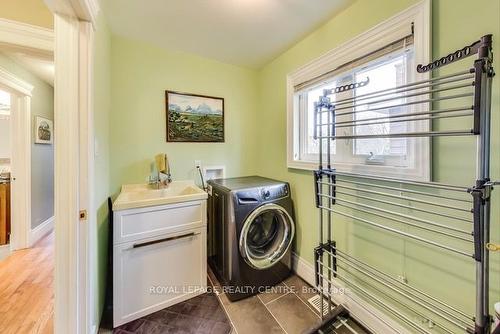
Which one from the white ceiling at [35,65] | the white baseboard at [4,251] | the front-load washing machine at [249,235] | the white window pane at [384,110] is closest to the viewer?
the white window pane at [384,110]

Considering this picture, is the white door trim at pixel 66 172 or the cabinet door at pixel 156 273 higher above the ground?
the white door trim at pixel 66 172

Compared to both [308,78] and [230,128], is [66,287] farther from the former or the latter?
[308,78]

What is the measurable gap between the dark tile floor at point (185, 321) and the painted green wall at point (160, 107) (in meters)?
1.05

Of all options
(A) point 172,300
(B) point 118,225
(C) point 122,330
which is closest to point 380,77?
(B) point 118,225

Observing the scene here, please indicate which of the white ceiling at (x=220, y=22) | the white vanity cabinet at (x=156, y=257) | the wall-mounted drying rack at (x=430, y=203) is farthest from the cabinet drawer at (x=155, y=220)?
the white ceiling at (x=220, y=22)

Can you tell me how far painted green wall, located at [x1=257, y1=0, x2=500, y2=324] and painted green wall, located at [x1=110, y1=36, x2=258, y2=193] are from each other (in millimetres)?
555

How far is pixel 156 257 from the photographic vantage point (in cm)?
157

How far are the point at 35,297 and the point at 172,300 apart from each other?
45.1 inches

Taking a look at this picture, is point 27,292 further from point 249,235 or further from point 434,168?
point 434,168

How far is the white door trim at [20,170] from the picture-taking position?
2525 mm

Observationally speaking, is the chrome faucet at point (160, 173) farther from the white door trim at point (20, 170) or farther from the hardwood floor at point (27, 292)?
the white door trim at point (20, 170)

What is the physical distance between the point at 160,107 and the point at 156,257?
1350mm

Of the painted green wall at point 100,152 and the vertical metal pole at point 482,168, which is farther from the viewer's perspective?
the painted green wall at point 100,152

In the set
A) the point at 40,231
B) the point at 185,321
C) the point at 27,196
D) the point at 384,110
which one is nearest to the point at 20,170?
the point at 27,196
